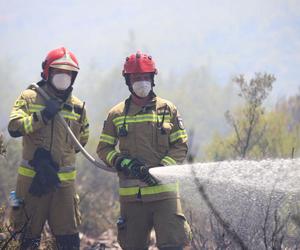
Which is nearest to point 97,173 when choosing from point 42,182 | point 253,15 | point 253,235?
point 42,182

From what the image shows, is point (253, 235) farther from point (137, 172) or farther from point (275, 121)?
point (275, 121)

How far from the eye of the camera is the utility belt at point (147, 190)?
475 cm

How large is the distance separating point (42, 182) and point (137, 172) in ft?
2.60

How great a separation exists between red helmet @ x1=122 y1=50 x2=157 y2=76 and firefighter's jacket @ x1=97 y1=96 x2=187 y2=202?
0.25m

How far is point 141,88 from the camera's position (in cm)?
484

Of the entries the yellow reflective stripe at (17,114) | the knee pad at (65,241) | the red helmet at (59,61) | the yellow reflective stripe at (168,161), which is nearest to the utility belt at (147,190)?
the yellow reflective stripe at (168,161)

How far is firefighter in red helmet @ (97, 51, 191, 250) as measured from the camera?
4.72 m

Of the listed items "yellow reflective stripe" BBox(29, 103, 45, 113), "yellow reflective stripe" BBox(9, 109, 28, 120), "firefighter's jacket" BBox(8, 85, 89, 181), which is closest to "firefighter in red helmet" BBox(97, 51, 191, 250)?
"firefighter's jacket" BBox(8, 85, 89, 181)

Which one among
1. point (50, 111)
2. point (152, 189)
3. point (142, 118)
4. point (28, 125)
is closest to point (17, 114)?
point (28, 125)

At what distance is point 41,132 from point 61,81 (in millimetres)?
467

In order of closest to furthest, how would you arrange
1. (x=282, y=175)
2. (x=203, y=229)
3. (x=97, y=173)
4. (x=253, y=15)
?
(x=282, y=175), (x=203, y=229), (x=97, y=173), (x=253, y=15)

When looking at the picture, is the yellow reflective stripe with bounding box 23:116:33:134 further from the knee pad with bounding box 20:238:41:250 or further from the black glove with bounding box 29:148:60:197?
the knee pad with bounding box 20:238:41:250

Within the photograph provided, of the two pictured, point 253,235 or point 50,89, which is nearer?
point 253,235

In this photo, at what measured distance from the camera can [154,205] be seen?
4.79 meters
